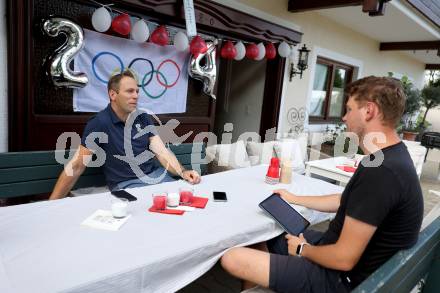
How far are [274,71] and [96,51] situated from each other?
9.76ft

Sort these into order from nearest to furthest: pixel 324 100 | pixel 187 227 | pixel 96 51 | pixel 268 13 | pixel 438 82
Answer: pixel 187 227, pixel 96 51, pixel 268 13, pixel 324 100, pixel 438 82

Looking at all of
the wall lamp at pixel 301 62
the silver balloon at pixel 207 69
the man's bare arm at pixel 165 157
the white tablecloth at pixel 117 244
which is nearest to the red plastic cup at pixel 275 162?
the white tablecloth at pixel 117 244

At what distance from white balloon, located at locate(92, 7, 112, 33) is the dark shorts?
2.52m

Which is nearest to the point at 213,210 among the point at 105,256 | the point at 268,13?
the point at 105,256

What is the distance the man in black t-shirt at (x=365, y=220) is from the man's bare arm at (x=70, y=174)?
1.21m

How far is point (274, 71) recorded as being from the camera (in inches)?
207

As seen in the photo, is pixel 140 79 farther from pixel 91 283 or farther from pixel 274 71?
pixel 91 283

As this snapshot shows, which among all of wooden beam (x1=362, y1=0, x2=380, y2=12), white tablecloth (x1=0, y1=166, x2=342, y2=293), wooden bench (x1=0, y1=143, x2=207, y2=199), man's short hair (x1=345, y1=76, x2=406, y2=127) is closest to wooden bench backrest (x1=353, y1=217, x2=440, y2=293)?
man's short hair (x1=345, y1=76, x2=406, y2=127)

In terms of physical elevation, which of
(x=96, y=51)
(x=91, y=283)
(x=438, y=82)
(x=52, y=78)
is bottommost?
(x=91, y=283)

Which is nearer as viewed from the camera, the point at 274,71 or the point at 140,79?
the point at 140,79

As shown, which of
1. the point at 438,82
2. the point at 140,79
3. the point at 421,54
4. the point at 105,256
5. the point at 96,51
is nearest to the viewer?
the point at 105,256

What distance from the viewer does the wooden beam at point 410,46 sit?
690 centimetres

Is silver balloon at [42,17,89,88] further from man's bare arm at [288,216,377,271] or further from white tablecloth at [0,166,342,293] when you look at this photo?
man's bare arm at [288,216,377,271]

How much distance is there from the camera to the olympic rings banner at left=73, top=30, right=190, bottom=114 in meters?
3.13
